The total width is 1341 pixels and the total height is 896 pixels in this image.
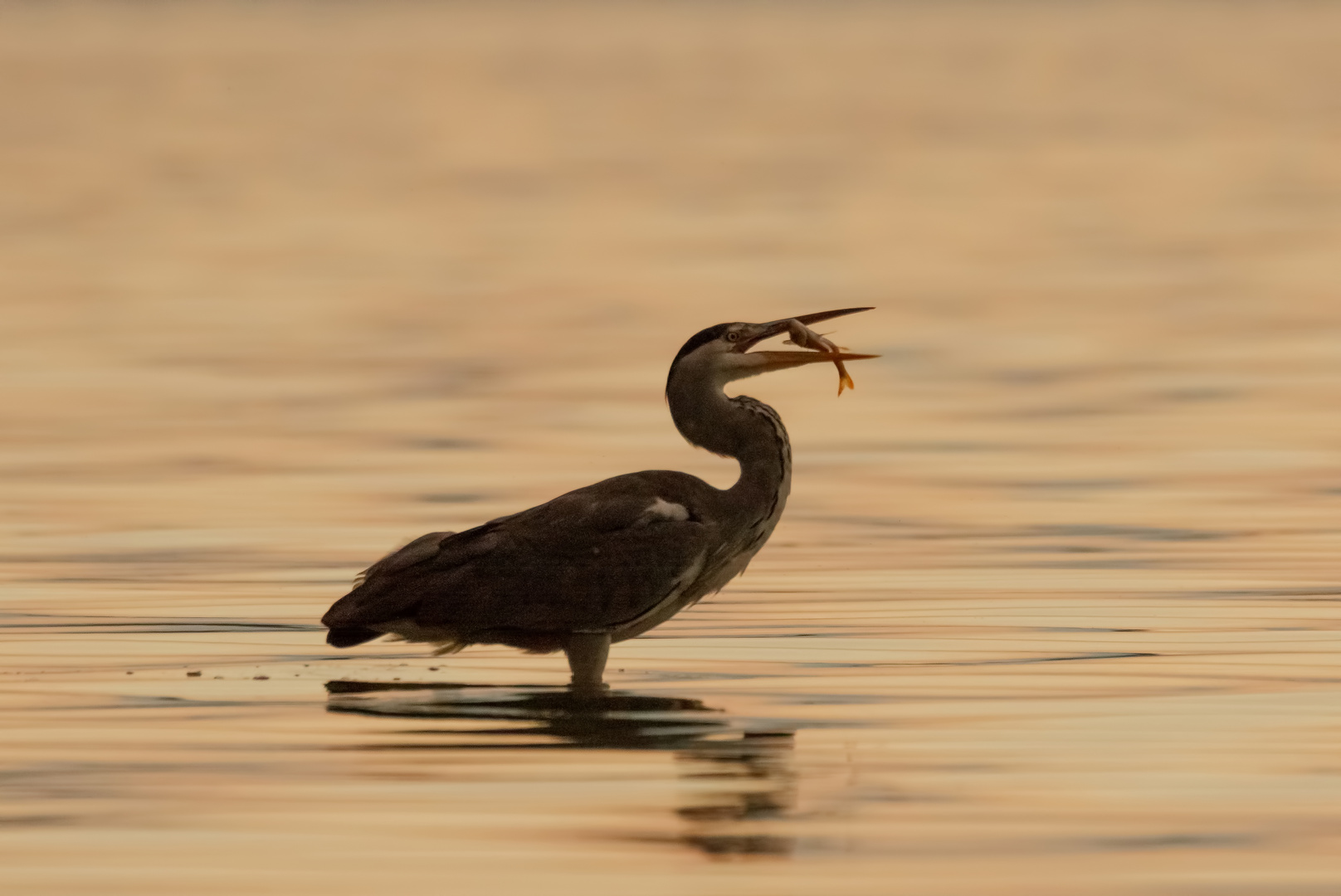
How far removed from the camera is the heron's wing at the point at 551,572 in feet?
40.3

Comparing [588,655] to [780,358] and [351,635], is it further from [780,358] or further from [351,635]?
[780,358]

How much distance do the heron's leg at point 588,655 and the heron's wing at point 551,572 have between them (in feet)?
0.35

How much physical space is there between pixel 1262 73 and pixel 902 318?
5575cm

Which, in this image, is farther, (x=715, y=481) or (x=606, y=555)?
(x=715, y=481)

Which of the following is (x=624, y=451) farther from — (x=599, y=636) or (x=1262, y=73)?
(x=1262, y=73)

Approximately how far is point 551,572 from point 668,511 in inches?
20.3

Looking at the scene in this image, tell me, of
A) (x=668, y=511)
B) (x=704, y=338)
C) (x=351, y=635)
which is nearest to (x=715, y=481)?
(x=704, y=338)

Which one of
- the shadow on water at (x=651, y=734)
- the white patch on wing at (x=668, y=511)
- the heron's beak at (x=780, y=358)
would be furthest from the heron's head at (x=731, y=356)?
the shadow on water at (x=651, y=734)

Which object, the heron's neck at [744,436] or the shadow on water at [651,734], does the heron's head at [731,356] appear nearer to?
the heron's neck at [744,436]

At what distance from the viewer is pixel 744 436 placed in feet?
42.4

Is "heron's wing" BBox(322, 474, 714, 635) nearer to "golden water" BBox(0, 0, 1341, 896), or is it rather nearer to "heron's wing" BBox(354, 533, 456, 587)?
"heron's wing" BBox(354, 533, 456, 587)

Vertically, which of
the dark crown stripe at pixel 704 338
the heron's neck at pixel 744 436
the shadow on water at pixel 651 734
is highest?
the dark crown stripe at pixel 704 338

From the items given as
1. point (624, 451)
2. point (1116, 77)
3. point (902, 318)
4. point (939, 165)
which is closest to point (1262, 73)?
point (1116, 77)

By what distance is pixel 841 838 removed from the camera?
9688mm
